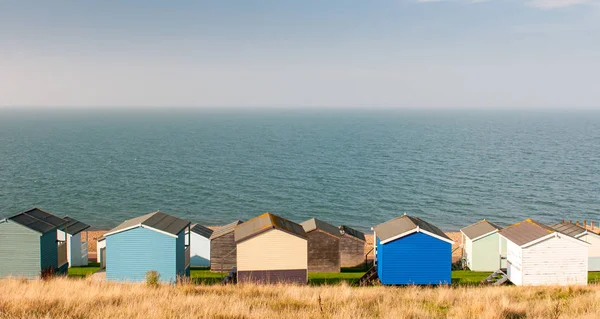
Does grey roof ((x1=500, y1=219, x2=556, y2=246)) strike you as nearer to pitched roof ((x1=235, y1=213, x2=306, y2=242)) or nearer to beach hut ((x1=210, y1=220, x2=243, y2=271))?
pitched roof ((x1=235, y1=213, x2=306, y2=242))

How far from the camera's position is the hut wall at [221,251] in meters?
32.3

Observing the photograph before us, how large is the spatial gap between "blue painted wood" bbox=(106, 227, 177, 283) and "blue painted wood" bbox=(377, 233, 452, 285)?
33.1 feet

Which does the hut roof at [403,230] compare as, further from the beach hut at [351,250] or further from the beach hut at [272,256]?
the beach hut at [272,256]

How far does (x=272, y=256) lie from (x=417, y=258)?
23.2 ft

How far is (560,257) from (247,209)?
37871 mm

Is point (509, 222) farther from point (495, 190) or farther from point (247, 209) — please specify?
point (247, 209)

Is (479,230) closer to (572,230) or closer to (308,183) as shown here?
(572,230)

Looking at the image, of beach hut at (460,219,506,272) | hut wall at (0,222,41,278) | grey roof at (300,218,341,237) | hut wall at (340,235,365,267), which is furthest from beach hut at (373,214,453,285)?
hut wall at (0,222,41,278)

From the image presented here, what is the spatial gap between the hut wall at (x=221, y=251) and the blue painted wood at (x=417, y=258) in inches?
373

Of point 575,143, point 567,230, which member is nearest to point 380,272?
point 567,230

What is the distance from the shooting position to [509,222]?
Result: 55125 mm

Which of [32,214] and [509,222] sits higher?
[32,214]

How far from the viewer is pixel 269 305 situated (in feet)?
49.4

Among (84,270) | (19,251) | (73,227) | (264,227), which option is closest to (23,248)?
(19,251)
